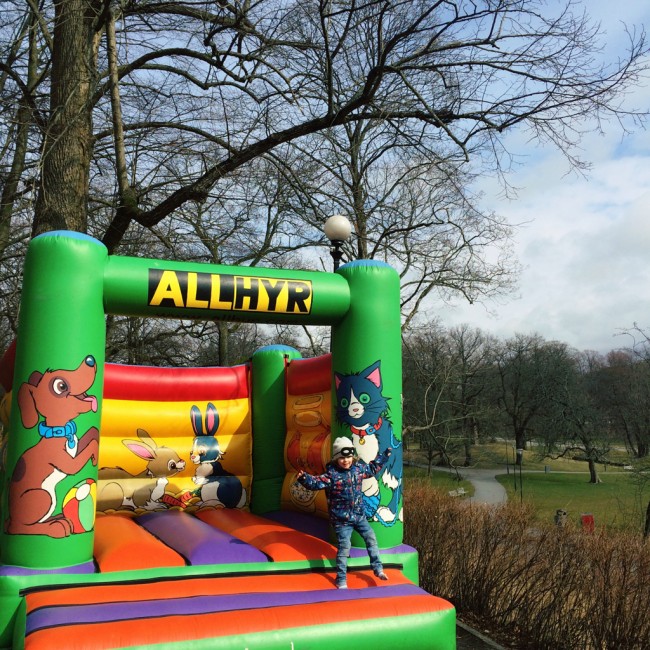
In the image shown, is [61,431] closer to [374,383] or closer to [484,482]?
[374,383]

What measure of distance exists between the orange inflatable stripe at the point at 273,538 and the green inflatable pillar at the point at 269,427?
21.7 inches

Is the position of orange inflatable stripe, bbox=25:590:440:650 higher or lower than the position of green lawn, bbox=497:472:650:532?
higher

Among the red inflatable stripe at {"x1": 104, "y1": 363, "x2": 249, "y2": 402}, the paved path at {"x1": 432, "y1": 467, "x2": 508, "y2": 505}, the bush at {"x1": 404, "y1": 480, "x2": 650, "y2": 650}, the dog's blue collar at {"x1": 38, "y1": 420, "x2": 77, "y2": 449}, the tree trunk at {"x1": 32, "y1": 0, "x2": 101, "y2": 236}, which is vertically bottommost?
the paved path at {"x1": 432, "y1": 467, "x2": 508, "y2": 505}

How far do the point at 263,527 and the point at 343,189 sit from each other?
6.91m

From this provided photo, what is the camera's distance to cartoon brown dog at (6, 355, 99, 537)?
3.70m

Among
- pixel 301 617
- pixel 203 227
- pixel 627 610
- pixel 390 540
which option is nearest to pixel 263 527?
pixel 390 540

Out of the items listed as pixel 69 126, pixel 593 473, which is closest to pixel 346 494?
pixel 69 126

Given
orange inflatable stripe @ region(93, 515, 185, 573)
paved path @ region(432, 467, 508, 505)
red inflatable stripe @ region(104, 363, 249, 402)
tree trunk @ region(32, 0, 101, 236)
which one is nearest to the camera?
orange inflatable stripe @ region(93, 515, 185, 573)

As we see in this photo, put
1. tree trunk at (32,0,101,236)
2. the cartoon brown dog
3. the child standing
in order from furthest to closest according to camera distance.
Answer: tree trunk at (32,0,101,236)
the child standing
the cartoon brown dog

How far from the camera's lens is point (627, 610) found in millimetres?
4434

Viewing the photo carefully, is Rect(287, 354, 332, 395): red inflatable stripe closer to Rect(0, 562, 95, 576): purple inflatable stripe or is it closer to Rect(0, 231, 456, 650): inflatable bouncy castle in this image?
Rect(0, 231, 456, 650): inflatable bouncy castle

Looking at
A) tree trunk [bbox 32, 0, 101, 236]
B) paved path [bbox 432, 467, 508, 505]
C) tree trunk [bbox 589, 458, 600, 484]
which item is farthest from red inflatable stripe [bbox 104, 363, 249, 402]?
tree trunk [bbox 589, 458, 600, 484]

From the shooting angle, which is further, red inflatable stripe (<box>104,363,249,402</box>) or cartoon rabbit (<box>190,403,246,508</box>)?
cartoon rabbit (<box>190,403,246,508</box>)

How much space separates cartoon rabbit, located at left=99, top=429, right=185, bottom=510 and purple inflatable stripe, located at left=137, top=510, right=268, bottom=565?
1.47 feet
